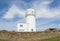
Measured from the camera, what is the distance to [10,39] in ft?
96.7

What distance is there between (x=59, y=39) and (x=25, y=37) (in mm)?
6779

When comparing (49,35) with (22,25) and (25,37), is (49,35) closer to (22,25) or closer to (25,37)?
(25,37)

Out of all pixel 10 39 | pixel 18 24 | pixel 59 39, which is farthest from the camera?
pixel 18 24

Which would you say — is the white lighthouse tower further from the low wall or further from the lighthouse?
the low wall

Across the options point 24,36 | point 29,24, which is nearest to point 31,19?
point 29,24

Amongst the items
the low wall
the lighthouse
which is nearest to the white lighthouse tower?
the lighthouse

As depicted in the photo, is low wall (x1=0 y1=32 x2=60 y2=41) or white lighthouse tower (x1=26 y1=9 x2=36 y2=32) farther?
white lighthouse tower (x1=26 y1=9 x2=36 y2=32)

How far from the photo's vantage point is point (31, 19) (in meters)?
54.1

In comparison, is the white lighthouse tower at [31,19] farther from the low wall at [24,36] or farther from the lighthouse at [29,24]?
the low wall at [24,36]

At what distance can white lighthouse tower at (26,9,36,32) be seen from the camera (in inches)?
2114

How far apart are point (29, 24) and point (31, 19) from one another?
196cm

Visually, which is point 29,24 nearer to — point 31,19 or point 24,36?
point 31,19

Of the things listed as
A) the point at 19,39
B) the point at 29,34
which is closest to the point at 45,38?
the point at 29,34

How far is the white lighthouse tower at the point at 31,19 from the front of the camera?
5370cm
